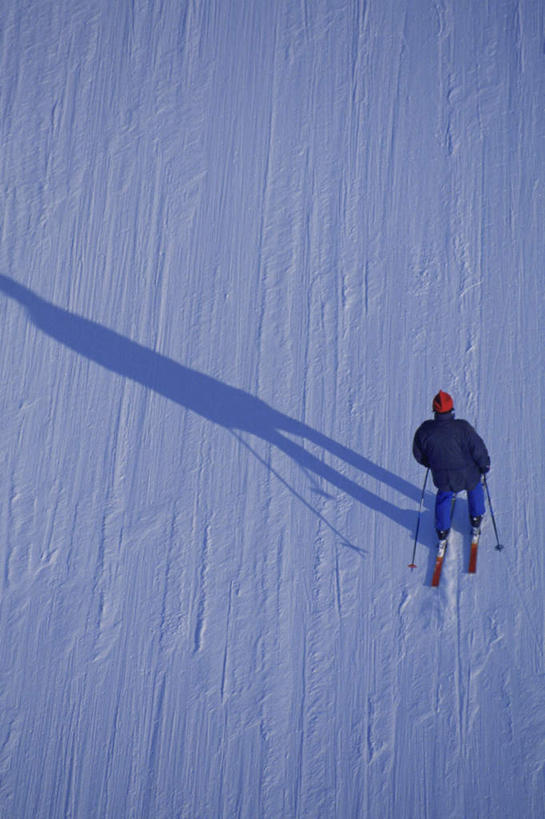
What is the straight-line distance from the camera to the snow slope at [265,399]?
6316 millimetres

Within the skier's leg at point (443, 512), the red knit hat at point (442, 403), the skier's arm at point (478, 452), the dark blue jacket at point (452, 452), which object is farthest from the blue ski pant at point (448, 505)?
the red knit hat at point (442, 403)

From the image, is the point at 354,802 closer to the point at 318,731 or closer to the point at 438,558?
the point at 318,731

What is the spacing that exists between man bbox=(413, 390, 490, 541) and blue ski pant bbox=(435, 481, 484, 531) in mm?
49

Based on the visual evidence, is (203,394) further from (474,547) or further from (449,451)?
(474,547)

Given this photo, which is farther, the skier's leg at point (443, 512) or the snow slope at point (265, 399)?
the skier's leg at point (443, 512)

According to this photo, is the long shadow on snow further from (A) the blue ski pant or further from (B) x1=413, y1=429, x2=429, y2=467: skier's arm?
(B) x1=413, y1=429, x2=429, y2=467: skier's arm

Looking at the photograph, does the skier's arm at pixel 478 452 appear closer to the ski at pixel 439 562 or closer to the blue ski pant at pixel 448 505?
the blue ski pant at pixel 448 505

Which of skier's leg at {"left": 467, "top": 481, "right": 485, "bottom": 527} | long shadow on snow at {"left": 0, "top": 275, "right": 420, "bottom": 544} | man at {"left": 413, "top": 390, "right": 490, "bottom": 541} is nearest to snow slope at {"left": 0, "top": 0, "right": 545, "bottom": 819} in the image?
long shadow on snow at {"left": 0, "top": 275, "right": 420, "bottom": 544}

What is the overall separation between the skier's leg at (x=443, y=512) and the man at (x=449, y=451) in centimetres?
1

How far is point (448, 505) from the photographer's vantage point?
6.60 meters

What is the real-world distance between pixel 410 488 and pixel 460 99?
13.6 ft

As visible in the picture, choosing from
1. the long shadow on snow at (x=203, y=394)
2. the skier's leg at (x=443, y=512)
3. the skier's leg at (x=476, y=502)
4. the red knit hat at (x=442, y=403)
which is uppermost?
the long shadow on snow at (x=203, y=394)

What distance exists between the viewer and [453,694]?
6.29 metres

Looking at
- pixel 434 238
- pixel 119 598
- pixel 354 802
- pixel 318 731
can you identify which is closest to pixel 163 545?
pixel 119 598
